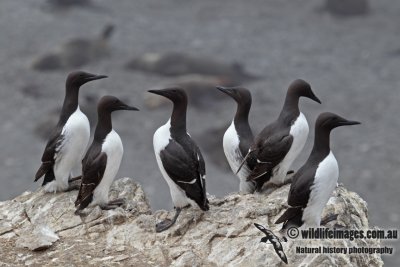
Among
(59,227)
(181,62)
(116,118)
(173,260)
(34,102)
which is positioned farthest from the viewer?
(181,62)

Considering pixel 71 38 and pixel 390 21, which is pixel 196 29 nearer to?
pixel 71 38

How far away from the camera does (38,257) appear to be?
933cm

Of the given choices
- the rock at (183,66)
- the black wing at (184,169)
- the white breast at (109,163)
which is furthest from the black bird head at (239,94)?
the rock at (183,66)

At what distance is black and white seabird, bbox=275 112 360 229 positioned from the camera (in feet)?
29.2

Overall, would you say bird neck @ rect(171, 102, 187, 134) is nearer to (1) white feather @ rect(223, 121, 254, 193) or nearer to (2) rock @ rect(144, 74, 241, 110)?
(1) white feather @ rect(223, 121, 254, 193)

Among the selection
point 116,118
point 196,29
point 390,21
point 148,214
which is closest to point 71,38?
point 196,29

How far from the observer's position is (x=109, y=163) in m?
10.1

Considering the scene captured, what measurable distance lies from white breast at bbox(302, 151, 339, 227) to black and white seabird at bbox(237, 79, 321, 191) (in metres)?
1.10

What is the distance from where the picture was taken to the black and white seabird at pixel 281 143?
10.1m

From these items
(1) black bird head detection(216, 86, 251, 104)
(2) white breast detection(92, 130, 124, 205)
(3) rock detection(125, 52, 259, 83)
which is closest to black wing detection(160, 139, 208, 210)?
(2) white breast detection(92, 130, 124, 205)

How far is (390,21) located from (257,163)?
31.8 meters

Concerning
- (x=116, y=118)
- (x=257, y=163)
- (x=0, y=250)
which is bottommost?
(x=116, y=118)

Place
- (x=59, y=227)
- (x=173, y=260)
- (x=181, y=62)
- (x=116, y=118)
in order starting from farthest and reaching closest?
(x=181, y=62) → (x=116, y=118) → (x=59, y=227) → (x=173, y=260)

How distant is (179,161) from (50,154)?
195cm
